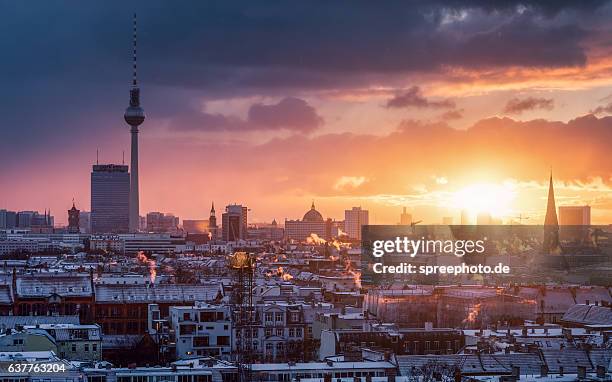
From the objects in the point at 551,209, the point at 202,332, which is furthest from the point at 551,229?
the point at 202,332

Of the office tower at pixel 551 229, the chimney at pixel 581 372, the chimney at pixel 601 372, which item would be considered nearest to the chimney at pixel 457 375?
the chimney at pixel 581 372

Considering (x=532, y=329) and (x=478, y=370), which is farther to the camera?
(x=532, y=329)

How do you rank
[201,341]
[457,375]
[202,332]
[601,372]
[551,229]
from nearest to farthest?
1. [601,372]
2. [457,375]
3. [201,341]
4. [202,332]
5. [551,229]

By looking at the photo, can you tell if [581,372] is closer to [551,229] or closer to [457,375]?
[457,375]

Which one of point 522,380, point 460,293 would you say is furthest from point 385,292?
point 522,380

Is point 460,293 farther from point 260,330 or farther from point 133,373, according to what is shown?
point 133,373

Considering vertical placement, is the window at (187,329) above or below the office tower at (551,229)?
below

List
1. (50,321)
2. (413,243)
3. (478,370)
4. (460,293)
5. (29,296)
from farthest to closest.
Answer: (413,243) → (29,296) → (460,293) → (50,321) → (478,370)

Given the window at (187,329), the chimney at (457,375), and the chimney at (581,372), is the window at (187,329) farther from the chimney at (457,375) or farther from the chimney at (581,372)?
the chimney at (581,372)
